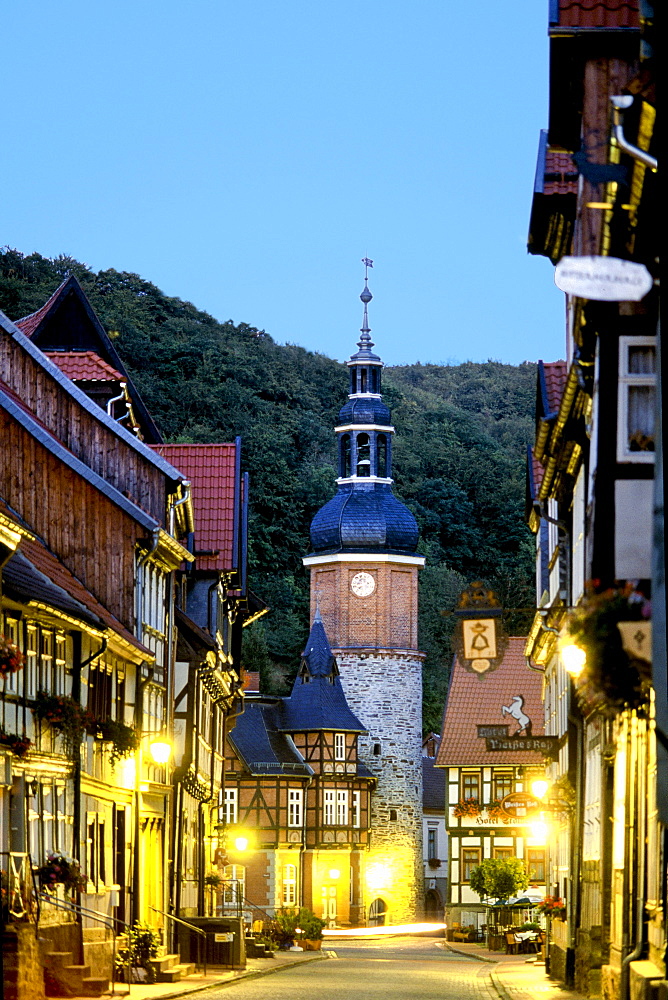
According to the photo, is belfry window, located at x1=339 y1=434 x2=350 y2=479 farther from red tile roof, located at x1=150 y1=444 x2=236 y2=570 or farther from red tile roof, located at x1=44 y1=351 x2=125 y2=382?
red tile roof, located at x1=44 y1=351 x2=125 y2=382

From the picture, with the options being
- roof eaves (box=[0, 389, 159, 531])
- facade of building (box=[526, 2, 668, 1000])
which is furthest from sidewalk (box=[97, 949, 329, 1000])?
roof eaves (box=[0, 389, 159, 531])

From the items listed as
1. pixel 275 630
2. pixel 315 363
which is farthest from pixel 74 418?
pixel 315 363

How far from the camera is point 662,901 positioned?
17891mm

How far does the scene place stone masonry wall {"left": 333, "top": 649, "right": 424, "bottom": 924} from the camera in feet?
258

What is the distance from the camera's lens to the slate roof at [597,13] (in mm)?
18469

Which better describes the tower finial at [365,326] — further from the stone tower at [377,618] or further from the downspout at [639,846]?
the downspout at [639,846]

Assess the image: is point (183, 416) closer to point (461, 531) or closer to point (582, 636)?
point (461, 531)

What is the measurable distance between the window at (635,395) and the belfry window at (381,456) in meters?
66.1

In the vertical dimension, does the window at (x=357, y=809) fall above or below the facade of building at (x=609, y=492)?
below

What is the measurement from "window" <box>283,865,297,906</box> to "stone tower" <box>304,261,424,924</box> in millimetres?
6327

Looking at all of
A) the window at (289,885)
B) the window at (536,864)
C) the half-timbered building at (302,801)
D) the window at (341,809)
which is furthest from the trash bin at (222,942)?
the window at (341,809)

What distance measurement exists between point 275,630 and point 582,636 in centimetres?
8700

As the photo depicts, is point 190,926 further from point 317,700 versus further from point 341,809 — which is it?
point 317,700

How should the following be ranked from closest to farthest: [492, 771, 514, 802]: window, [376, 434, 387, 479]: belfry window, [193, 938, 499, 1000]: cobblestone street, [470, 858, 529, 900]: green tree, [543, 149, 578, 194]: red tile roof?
1. [543, 149, 578, 194]: red tile roof
2. [193, 938, 499, 1000]: cobblestone street
3. [470, 858, 529, 900]: green tree
4. [492, 771, 514, 802]: window
5. [376, 434, 387, 479]: belfry window
